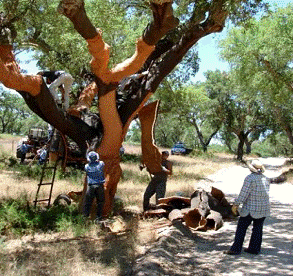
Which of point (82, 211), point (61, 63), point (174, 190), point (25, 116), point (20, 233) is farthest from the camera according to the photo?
point (25, 116)

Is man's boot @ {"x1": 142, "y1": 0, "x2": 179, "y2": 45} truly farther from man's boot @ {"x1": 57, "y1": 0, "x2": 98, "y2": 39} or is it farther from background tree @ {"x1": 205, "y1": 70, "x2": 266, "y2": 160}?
background tree @ {"x1": 205, "y1": 70, "x2": 266, "y2": 160}

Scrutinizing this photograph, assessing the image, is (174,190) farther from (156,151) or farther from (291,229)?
(291,229)

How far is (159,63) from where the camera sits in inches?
441

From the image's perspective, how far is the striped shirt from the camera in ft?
25.3

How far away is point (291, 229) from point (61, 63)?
12850 mm

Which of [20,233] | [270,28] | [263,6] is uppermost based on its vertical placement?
[270,28]

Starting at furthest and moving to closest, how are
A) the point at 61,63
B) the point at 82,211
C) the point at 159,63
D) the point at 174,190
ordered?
1. the point at 61,63
2. the point at 174,190
3. the point at 159,63
4. the point at 82,211

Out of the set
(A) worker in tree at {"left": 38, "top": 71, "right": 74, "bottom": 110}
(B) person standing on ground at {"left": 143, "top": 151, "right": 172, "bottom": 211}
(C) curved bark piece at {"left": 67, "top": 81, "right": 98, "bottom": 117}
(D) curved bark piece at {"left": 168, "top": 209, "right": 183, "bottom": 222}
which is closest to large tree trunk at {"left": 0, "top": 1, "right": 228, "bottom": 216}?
(C) curved bark piece at {"left": 67, "top": 81, "right": 98, "bottom": 117}

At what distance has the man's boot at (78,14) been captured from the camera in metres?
7.57

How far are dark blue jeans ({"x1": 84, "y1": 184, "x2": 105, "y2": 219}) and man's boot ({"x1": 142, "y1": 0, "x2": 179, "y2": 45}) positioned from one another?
3.27m

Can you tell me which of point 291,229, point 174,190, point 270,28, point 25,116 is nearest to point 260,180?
point 291,229

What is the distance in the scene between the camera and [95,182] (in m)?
9.64

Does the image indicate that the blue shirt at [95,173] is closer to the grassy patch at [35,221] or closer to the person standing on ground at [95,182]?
the person standing on ground at [95,182]

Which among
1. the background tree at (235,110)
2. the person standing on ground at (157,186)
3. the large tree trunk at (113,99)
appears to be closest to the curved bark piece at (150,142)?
the person standing on ground at (157,186)
